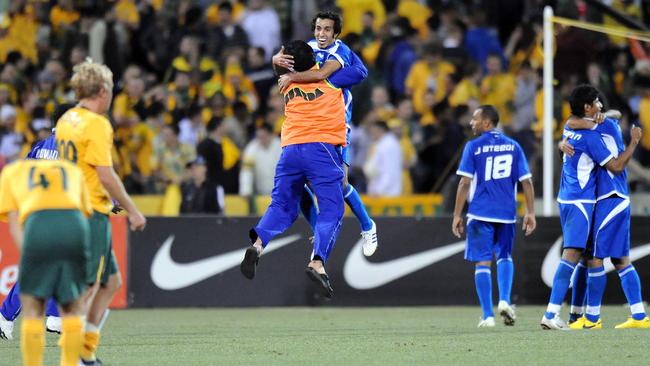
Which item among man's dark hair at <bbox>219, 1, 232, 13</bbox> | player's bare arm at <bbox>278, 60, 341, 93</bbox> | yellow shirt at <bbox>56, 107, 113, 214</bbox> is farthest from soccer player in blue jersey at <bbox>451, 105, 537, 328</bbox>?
man's dark hair at <bbox>219, 1, 232, 13</bbox>

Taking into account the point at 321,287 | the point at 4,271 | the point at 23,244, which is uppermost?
the point at 23,244

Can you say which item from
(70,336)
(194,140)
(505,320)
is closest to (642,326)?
(505,320)

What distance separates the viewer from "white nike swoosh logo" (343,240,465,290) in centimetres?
1616

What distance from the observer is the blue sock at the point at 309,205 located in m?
11.4

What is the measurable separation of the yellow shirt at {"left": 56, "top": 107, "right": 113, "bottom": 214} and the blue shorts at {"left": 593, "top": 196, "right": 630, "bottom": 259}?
5450 mm

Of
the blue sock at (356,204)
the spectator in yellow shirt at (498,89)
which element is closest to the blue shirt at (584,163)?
the blue sock at (356,204)

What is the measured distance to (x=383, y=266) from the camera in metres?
16.2

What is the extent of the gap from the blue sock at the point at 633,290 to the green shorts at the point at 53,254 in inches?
246

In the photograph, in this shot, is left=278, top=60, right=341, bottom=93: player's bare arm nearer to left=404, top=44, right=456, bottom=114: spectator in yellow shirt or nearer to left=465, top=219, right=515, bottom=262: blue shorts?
left=465, top=219, right=515, bottom=262: blue shorts

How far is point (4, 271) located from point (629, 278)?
7601 mm

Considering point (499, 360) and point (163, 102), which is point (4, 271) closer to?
point (163, 102)

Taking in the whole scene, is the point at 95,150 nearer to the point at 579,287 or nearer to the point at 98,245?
the point at 98,245

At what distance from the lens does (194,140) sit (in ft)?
62.2

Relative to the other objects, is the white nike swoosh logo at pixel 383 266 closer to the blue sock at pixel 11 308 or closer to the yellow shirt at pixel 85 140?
the blue sock at pixel 11 308
